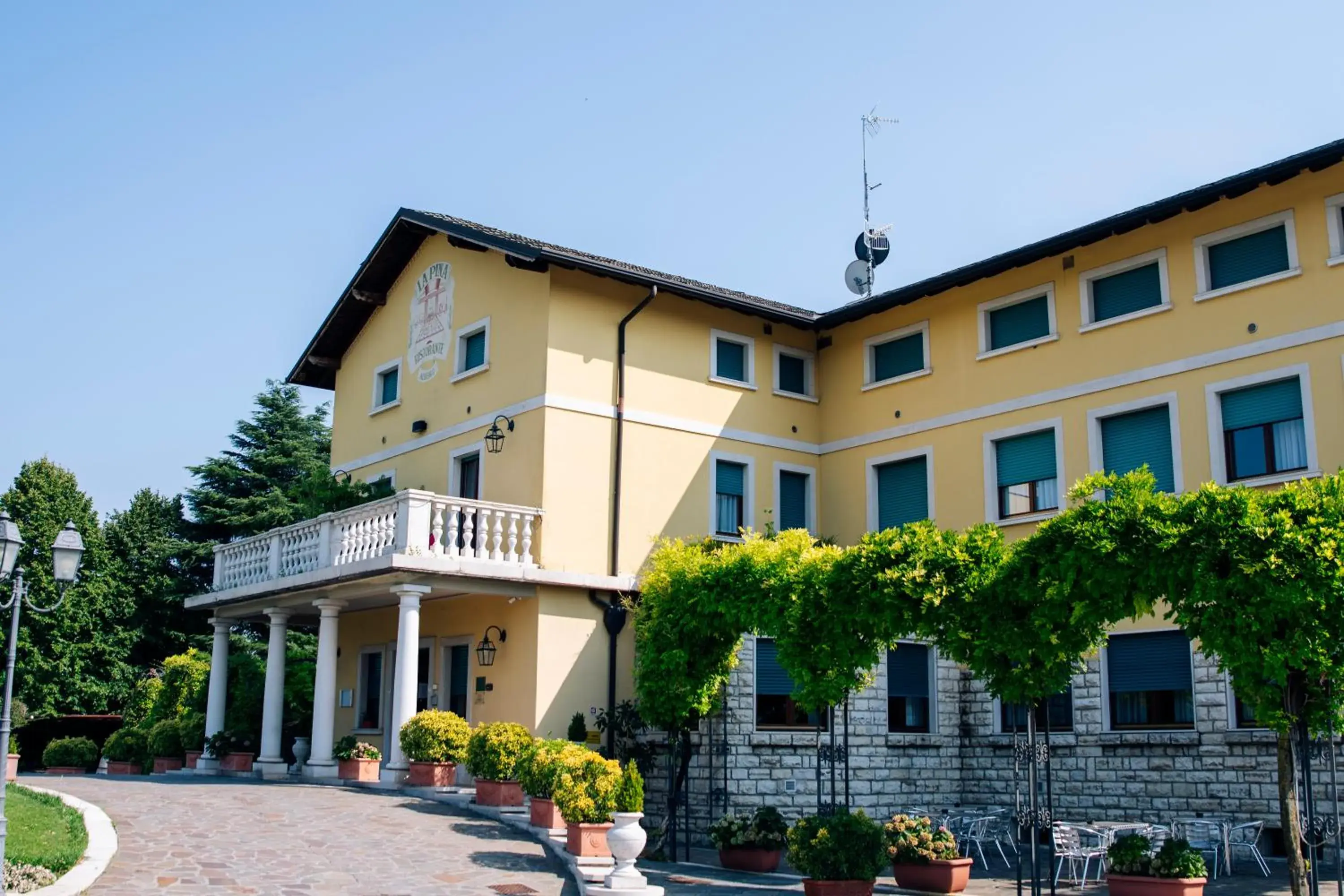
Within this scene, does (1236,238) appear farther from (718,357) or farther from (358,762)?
(358,762)

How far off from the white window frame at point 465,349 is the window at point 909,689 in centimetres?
866

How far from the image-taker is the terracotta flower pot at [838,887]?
501 inches

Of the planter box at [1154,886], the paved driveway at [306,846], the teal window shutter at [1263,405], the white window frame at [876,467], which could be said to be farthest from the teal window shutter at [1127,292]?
the paved driveway at [306,846]

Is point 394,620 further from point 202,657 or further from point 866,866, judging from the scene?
point 866,866

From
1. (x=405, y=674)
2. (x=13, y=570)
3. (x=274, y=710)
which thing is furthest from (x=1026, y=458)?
(x=13, y=570)

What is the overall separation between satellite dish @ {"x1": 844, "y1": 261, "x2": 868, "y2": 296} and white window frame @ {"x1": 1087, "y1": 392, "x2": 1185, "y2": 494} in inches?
281

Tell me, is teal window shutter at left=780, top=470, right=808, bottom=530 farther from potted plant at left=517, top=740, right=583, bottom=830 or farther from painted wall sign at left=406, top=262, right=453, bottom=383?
potted plant at left=517, top=740, right=583, bottom=830

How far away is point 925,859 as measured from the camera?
13.9 m

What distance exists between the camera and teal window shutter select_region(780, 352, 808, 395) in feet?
79.7

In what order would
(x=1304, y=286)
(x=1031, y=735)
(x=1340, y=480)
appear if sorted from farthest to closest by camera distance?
(x=1304, y=286)
(x=1031, y=735)
(x=1340, y=480)

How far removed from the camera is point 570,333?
71.0 ft

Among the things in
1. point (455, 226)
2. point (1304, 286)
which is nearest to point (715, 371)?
point (455, 226)

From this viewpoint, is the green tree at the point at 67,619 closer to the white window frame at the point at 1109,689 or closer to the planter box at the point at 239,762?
the planter box at the point at 239,762

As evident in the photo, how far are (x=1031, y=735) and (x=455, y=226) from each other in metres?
14.4
